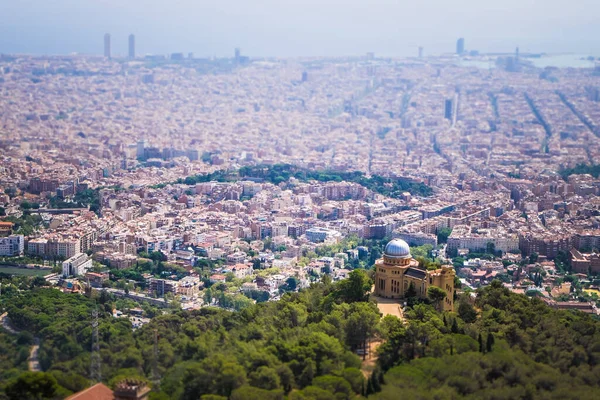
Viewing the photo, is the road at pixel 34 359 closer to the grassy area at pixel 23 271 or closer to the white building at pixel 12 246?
the grassy area at pixel 23 271

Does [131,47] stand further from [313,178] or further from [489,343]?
[489,343]

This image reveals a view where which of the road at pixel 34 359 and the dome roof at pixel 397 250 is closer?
the road at pixel 34 359

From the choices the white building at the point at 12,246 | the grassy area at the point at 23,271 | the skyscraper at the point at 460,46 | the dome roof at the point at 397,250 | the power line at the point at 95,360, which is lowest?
the grassy area at the point at 23,271

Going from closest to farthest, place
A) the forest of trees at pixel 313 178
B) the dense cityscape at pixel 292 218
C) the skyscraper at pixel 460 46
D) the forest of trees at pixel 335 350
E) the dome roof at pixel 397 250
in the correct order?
1. the forest of trees at pixel 335 350
2. the dense cityscape at pixel 292 218
3. the dome roof at pixel 397 250
4. the forest of trees at pixel 313 178
5. the skyscraper at pixel 460 46

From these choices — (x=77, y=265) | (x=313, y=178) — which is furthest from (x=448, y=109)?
(x=77, y=265)

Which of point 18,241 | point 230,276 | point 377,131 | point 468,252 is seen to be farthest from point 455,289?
point 377,131

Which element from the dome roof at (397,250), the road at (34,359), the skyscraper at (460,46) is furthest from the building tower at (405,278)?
the skyscraper at (460,46)

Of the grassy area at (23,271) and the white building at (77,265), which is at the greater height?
the white building at (77,265)
